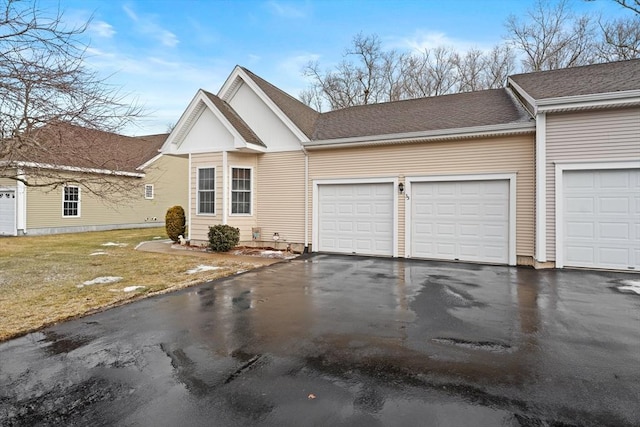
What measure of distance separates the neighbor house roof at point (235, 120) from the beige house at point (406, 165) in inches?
2.1

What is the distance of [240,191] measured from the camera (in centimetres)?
1237

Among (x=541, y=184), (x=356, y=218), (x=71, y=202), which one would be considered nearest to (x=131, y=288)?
(x=356, y=218)

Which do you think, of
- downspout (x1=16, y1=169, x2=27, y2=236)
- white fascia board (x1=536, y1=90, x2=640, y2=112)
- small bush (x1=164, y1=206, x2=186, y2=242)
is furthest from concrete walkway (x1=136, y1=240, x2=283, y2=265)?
white fascia board (x1=536, y1=90, x2=640, y2=112)

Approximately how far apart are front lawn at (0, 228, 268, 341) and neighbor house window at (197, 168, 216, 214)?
218 centimetres

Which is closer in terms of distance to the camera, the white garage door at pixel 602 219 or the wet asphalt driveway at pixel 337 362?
the wet asphalt driveway at pixel 337 362

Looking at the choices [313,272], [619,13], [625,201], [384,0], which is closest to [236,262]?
[313,272]

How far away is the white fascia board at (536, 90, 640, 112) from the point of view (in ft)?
25.8

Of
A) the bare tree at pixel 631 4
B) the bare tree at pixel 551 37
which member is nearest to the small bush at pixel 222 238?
the bare tree at pixel 551 37

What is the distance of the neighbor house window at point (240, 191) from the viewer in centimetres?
1220

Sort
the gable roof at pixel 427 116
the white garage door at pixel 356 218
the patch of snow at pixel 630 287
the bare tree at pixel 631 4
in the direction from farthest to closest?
the bare tree at pixel 631 4, the white garage door at pixel 356 218, the gable roof at pixel 427 116, the patch of snow at pixel 630 287

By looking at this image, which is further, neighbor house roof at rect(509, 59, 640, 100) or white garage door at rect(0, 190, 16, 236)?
white garage door at rect(0, 190, 16, 236)

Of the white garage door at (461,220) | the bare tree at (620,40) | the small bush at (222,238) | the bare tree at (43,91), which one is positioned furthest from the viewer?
the bare tree at (620,40)

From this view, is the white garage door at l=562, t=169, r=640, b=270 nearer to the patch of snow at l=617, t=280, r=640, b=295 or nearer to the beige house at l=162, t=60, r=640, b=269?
the beige house at l=162, t=60, r=640, b=269

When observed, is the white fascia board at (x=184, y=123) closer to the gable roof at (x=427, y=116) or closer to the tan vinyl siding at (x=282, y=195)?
the tan vinyl siding at (x=282, y=195)
